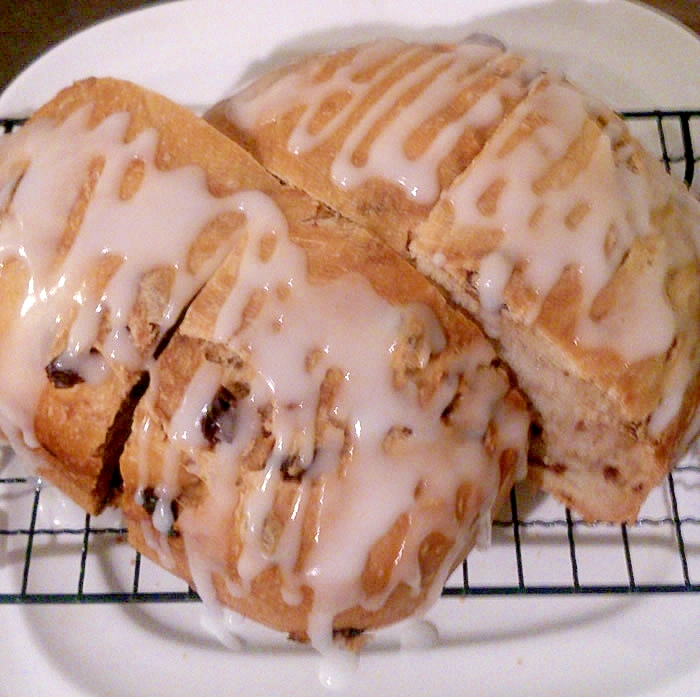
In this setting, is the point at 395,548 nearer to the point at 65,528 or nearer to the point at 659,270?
the point at 659,270

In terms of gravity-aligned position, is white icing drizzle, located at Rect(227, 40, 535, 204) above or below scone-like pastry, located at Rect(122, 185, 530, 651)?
above

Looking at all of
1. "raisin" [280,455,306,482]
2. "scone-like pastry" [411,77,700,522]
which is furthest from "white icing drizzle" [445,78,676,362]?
"raisin" [280,455,306,482]

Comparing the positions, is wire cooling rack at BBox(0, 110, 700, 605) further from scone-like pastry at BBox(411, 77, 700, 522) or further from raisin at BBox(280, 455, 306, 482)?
raisin at BBox(280, 455, 306, 482)

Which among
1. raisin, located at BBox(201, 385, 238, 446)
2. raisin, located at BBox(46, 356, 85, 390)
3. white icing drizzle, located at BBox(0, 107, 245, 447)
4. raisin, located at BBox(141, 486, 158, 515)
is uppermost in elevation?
white icing drizzle, located at BBox(0, 107, 245, 447)

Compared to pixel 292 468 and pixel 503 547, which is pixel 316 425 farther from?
pixel 503 547

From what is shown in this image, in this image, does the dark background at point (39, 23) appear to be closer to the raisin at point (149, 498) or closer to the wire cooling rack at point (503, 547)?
the wire cooling rack at point (503, 547)

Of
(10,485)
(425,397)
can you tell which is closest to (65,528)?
(10,485)
